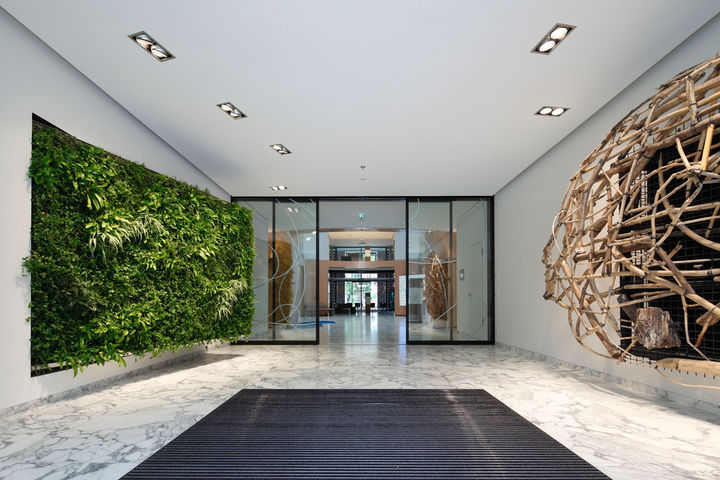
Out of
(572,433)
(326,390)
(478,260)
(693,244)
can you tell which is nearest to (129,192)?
(326,390)

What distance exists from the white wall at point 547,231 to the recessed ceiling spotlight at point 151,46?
4.39 meters

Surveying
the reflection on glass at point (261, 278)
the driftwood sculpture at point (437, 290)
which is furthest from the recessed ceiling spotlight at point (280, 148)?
the driftwood sculpture at point (437, 290)

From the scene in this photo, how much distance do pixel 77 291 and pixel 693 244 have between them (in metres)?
5.13

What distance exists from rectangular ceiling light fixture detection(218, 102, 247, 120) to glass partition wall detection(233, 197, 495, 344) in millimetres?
3801

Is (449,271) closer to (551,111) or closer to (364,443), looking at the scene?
(551,111)

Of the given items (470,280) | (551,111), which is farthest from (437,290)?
(551,111)

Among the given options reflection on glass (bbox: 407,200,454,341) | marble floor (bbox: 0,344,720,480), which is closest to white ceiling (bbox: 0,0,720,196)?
reflection on glass (bbox: 407,200,454,341)

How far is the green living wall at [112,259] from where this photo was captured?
3.63 meters

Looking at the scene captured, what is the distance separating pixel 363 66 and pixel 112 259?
10.5 feet

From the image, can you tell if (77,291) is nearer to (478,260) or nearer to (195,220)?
(195,220)

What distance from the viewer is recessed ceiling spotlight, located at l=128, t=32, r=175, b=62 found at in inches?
128

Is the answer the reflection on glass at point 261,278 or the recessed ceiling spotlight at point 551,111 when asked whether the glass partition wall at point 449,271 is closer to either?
the reflection on glass at point 261,278

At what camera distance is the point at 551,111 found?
14.9ft

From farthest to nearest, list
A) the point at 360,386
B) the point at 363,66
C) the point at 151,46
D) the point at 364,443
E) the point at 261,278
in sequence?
the point at 261,278
the point at 360,386
the point at 363,66
the point at 151,46
the point at 364,443
